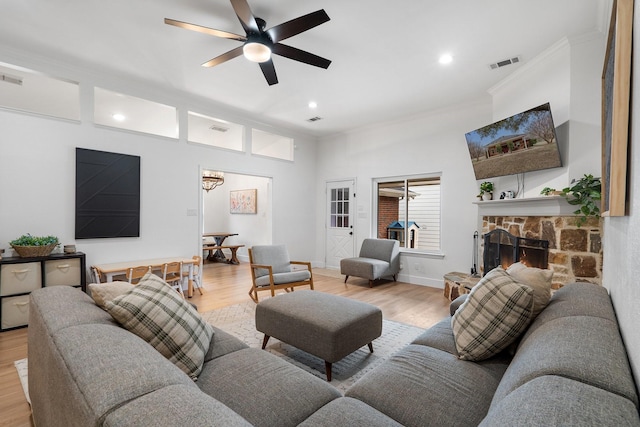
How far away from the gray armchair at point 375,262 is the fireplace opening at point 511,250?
155 cm

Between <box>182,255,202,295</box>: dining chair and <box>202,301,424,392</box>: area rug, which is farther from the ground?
<box>182,255,202,295</box>: dining chair

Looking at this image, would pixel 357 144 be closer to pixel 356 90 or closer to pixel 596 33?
pixel 356 90

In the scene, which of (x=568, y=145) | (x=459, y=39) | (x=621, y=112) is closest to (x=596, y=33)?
(x=568, y=145)

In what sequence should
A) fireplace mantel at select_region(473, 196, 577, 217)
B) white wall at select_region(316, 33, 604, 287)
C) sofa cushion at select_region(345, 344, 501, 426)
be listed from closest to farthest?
sofa cushion at select_region(345, 344, 501, 426) → white wall at select_region(316, 33, 604, 287) → fireplace mantel at select_region(473, 196, 577, 217)

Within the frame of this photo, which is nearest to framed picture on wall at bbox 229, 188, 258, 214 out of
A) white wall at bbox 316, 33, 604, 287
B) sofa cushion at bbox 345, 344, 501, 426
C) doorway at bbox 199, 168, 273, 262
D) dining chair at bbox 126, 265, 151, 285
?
doorway at bbox 199, 168, 273, 262

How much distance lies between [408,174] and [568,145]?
257 cm

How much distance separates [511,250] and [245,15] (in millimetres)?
4075

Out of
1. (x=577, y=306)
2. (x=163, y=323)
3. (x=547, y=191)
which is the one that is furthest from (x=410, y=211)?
(x=163, y=323)

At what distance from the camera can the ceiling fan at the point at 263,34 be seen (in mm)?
2373

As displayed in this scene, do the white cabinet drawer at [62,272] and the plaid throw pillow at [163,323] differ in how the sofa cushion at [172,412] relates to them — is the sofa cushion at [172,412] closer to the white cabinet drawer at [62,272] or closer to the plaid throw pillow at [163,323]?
the plaid throw pillow at [163,323]

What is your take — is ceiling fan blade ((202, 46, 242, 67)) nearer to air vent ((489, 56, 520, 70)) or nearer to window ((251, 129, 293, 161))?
air vent ((489, 56, 520, 70))

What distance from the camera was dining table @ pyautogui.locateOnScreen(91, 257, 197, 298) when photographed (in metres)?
3.62

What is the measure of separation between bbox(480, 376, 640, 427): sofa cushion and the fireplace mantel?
324 centimetres

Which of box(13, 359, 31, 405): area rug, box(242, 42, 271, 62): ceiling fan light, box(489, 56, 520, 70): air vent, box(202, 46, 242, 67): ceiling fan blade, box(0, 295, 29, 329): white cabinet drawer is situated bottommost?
box(13, 359, 31, 405): area rug
